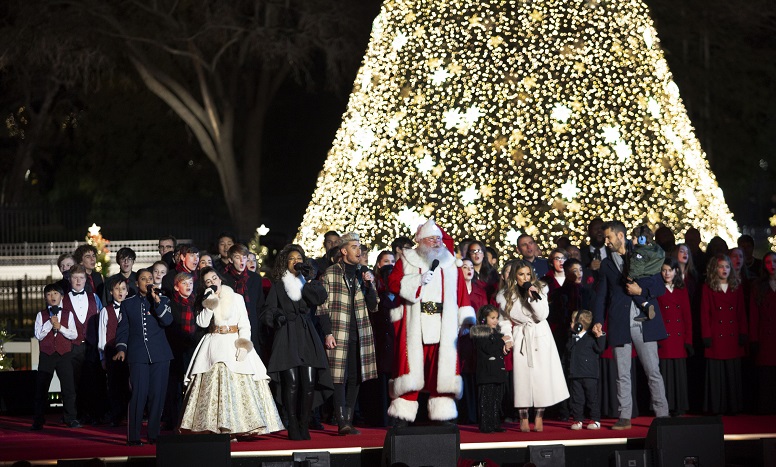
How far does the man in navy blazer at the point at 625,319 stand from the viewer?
11.7 metres

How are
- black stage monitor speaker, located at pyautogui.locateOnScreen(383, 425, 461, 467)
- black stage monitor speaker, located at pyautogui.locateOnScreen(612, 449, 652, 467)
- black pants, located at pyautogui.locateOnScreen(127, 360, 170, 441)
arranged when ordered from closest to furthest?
1. black stage monitor speaker, located at pyautogui.locateOnScreen(383, 425, 461, 467)
2. black stage monitor speaker, located at pyautogui.locateOnScreen(612, 449, 652, 467)
3. black pants, located at pyautogui.locateOnScreen(127, 360, 170, 441)

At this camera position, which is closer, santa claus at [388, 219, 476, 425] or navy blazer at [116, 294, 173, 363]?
navy blazer at [116, 294, 173, 363]

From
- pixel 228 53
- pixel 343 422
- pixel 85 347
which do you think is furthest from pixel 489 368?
pixel 228 53

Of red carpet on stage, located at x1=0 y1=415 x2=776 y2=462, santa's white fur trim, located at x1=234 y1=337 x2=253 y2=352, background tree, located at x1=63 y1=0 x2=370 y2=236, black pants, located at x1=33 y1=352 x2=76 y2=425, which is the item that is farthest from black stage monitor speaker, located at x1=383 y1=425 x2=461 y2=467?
background tree, located at x1=63 y1=0 x2=370 y2=236

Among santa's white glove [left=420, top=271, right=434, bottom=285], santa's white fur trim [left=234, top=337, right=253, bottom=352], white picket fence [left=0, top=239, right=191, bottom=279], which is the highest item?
white picket fence [left=0, top=239, right=191, bottom=279]

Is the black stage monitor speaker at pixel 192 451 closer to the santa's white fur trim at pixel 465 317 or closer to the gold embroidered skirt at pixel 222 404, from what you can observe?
the gold embroidered skirt at pixel 222 404

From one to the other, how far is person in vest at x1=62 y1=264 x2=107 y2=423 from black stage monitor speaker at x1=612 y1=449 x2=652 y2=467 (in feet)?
17.0

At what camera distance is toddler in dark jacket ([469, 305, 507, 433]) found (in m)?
11.5

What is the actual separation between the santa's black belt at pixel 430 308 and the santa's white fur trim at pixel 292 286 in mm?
1023

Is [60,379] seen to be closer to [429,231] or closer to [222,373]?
[222,373]

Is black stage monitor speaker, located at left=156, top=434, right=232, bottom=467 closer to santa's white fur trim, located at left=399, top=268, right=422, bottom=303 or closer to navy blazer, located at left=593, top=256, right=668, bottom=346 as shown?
santa's white fur trim, located at left=399, top=268, right=422, bottom=303

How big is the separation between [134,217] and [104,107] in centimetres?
296

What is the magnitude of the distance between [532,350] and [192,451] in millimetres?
3213

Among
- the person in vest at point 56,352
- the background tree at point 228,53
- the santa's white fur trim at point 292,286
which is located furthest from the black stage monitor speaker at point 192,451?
the background tree at point 228,53
